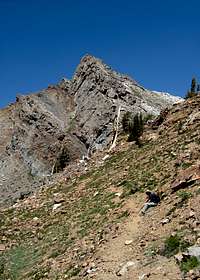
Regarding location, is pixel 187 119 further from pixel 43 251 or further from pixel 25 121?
pixel 25 121

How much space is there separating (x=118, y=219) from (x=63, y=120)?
36.2 meters

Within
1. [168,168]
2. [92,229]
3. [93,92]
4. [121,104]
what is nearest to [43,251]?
[92,229]

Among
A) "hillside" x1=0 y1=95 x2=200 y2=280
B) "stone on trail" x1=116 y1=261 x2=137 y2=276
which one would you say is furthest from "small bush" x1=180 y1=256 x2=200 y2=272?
"stone on trail" x1=116 y1=261 x2=137 y2=276

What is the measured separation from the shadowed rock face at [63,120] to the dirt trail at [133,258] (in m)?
27.7

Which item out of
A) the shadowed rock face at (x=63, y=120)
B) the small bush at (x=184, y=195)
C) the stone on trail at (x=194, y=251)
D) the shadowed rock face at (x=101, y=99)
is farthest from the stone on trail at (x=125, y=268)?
the shadowed rock face at (x=101, y=99)

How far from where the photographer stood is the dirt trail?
42.3 feet

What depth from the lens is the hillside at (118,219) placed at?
14.2 meters

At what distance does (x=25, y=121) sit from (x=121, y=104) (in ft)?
37.8

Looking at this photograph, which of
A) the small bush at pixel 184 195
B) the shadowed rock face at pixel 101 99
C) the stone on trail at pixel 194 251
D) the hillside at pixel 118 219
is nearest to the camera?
the stone on trail at pixel 194 251

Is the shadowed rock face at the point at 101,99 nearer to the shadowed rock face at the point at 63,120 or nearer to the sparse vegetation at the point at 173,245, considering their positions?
the shadowed rock face at the point at 63,120

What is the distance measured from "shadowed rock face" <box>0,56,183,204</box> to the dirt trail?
90.8ft

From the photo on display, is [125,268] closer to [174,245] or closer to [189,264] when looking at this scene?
[174,245]

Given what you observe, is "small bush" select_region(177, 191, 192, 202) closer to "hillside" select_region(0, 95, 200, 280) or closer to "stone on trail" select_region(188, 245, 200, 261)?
"hillside" select_region(0, 95, 200, 280)

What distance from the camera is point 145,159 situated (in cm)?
2647
